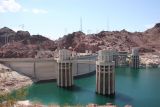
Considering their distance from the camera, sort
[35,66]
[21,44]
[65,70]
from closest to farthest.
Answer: [65,70], [35,66], [21,44]

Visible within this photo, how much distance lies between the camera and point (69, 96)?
5659 centimetres

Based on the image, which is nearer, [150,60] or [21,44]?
[21,44]

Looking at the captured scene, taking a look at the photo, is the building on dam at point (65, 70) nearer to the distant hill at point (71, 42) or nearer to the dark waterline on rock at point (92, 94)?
the dark waterline on rock at point (92, 94)

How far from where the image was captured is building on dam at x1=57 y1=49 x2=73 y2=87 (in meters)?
68.0

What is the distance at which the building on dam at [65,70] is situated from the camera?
68.0m

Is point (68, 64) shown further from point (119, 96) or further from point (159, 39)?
point (159, 39)

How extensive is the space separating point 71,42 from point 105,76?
74.0 m

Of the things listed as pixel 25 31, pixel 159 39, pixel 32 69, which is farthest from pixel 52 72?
pixel 159 39

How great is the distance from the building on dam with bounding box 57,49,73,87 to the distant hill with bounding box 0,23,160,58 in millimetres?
36986

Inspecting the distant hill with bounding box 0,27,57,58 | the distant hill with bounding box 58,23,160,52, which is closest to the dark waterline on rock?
the distant hill with bounding box 0,27,57,58

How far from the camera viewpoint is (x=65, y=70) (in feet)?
229

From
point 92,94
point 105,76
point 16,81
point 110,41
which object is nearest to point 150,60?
point 110,41

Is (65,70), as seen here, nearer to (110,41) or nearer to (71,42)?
(71,42)

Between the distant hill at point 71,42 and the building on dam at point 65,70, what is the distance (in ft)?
121
